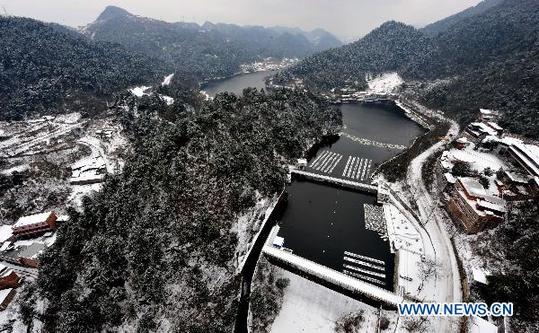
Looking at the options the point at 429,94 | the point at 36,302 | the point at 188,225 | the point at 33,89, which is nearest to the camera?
the point at 36,302

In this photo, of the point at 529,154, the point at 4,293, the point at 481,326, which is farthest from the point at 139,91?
the point at 481,326

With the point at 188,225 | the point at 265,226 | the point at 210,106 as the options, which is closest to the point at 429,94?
the point at 210,106

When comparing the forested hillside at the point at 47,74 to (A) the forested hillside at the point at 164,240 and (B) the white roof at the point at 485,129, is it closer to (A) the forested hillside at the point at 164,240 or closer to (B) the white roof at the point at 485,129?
(A) the forested hillside at the point at 164,240

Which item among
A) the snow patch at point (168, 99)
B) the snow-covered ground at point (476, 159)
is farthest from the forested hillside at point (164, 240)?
the snow patch at point (168, 99)

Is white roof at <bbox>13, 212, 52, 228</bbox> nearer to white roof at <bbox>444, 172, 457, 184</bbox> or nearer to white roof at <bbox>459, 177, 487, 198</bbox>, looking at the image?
white roof at <bbox>459, 177, 487, 198</bbox>

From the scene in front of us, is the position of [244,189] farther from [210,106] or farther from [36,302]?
[36,302]

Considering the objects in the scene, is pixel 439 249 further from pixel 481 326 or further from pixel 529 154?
pixel 529 154

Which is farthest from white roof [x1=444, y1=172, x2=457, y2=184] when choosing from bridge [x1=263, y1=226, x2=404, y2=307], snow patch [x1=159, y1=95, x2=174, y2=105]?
snow patch [x1=159, y1=95, x2=174, y2=105]
